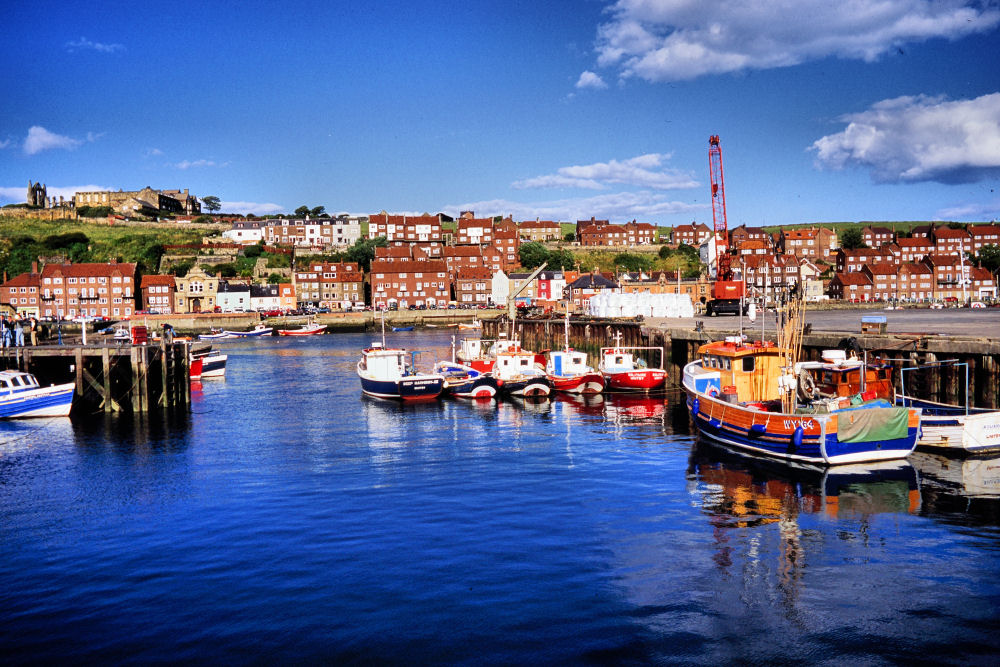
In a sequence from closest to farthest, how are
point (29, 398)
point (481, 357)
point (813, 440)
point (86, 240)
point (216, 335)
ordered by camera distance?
point (813, 440)
point (29, 398)
point (481, 357)
point (216, 335)
point (86, 240)

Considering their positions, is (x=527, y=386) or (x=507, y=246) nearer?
(x=527, y=386)

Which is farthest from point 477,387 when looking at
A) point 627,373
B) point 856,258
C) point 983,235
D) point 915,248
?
point 983,235

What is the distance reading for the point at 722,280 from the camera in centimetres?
10150

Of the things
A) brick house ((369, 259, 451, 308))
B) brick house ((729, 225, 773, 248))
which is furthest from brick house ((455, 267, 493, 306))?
brick house ((729, 225, 773, 248))

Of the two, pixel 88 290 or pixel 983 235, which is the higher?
pixel 983 235

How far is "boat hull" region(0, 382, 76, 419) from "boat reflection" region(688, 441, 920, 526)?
31.3 meters

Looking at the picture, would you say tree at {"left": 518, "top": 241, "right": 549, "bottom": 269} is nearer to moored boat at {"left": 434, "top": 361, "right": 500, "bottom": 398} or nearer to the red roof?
the red roof

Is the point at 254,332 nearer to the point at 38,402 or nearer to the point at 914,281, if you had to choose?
the point at 38,402

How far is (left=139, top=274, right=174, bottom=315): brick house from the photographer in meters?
138

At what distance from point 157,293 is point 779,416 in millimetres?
131526

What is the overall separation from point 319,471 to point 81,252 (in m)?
154

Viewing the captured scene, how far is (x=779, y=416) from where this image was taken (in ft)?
86.2

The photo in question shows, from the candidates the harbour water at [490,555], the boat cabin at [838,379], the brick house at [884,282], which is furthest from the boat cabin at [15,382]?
the brick house at [884,282]

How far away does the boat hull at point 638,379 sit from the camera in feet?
153
